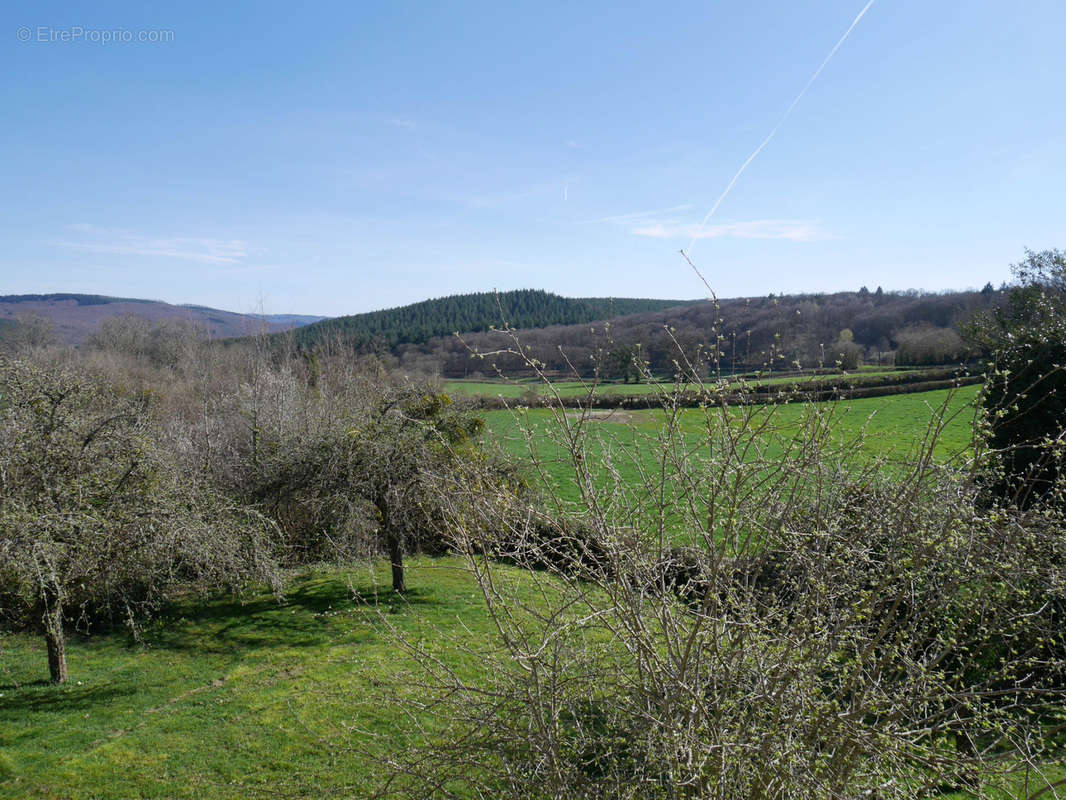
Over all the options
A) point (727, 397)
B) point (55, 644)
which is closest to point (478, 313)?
point (55, 644)

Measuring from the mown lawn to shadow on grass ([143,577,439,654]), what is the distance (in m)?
0.04

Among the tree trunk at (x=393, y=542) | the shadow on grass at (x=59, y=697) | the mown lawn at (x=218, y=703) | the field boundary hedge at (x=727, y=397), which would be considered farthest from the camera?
the tree trunk at (x=393, y=542)

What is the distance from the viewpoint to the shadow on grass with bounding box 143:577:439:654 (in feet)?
Answer: 34.4

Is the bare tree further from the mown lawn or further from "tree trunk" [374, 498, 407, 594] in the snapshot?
"tree trunk" [374, 498, 407, 594]

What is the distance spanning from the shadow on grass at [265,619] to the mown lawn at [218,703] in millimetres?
37

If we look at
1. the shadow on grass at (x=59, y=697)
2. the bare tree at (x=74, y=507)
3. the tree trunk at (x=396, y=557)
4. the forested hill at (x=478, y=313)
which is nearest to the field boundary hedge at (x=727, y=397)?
the bare tree at (x=74, y=507)

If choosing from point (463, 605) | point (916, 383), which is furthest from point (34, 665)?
point (916, 383)

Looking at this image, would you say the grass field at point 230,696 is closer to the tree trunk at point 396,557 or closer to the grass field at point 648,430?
the grass field at point 648,430

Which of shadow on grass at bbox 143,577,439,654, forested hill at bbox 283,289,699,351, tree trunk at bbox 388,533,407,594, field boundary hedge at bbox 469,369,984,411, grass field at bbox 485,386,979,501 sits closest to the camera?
field boundary hedge at bbox 469,369,984,411

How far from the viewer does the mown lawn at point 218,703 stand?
6.41 m

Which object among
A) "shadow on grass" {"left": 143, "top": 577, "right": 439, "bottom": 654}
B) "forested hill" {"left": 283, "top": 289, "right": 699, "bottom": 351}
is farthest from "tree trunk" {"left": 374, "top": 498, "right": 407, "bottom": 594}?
"forested hill" {"left": 283, "top": 289, "right": 699, "bottom": 351}

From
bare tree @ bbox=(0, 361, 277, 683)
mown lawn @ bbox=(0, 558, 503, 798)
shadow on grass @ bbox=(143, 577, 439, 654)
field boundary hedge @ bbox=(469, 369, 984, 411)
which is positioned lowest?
shadow on grass @ bbox=(143, 577, 439, 654)

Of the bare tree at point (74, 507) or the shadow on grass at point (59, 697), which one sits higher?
the bare tree at point (74, 507)

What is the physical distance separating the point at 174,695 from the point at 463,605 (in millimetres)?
5363
